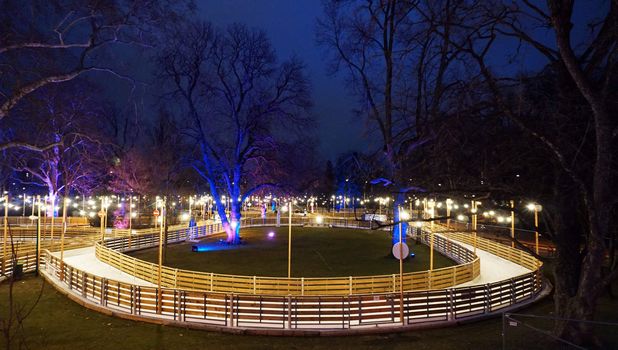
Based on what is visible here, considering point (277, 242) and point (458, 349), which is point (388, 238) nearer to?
point (277, 242)

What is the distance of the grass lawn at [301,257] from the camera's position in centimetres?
2583

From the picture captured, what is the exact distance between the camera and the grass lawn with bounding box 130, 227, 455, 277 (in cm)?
2583

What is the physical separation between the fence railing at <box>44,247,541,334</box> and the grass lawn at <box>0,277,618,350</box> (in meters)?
0.63

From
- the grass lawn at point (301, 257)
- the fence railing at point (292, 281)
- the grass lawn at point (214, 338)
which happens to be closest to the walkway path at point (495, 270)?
the fence railing at point (292, 281)

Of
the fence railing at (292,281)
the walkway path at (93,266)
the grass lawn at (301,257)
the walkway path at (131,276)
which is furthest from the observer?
the grass lawn at (301,257)

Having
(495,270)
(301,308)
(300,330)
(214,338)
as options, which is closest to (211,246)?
(495,270)

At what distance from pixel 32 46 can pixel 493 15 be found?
11.5 meters

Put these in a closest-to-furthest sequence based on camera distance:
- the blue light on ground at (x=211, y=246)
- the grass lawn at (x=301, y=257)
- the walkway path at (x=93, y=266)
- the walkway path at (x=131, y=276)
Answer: the walkway path at (x=93, y=266) < the walkway path at (x=131, y=276) < the grass lawn at (x=301, y=257) < the blue light on ground at (x=211, y=246)

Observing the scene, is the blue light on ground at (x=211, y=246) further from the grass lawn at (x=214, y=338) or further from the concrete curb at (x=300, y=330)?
the grass lawn at (x=214, y=338)

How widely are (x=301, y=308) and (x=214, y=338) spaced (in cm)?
271

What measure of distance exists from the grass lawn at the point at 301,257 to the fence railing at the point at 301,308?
9.84 m

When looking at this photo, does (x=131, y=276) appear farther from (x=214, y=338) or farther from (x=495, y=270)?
(x=495, y=270)

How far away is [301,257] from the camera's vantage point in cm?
3067

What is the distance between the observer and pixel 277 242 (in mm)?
39938
